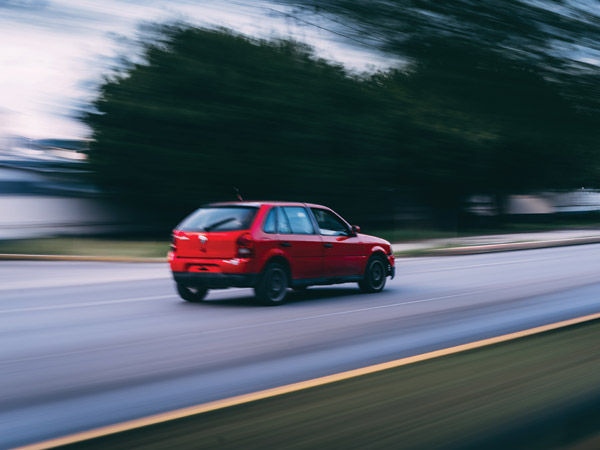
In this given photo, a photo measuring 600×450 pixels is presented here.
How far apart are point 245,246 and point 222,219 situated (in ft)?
2.10

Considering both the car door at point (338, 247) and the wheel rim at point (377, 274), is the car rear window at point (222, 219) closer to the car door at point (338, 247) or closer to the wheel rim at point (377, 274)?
the car door at point (338, 247)

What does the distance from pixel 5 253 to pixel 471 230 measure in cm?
2467

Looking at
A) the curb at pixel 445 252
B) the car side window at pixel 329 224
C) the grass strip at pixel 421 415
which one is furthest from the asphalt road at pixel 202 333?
the curb at pixel 445 252

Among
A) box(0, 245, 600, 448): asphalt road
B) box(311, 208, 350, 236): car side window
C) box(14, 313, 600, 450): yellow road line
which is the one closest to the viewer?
box(14, 313, 600, 450): yellow road line

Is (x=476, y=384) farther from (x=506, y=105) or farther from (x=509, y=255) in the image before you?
(x=509, y=255)

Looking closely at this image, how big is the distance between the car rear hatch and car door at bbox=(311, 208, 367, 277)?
1603 mm

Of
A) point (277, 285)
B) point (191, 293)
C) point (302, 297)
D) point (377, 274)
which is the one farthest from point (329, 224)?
point (191, 293)

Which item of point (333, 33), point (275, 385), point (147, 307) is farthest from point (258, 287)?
point (333, 33)

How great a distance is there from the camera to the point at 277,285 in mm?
11438

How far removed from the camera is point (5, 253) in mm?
25156

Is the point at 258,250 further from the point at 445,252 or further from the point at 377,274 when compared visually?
the point at 445,252

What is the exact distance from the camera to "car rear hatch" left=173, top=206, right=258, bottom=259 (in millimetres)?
10922

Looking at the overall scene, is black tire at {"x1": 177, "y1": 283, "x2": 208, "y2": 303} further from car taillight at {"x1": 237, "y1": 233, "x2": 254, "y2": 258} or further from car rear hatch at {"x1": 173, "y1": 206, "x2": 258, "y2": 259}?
car taillight at {"x1": 237, "y1": 233, "x2": 254, "y2": 258}

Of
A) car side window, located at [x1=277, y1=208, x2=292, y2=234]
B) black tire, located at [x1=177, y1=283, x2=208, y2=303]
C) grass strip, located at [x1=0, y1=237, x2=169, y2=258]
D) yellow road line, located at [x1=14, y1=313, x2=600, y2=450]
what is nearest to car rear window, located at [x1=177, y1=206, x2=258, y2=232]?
car side window, located at [x1=277, y1=208, x2=292, y2=234]
